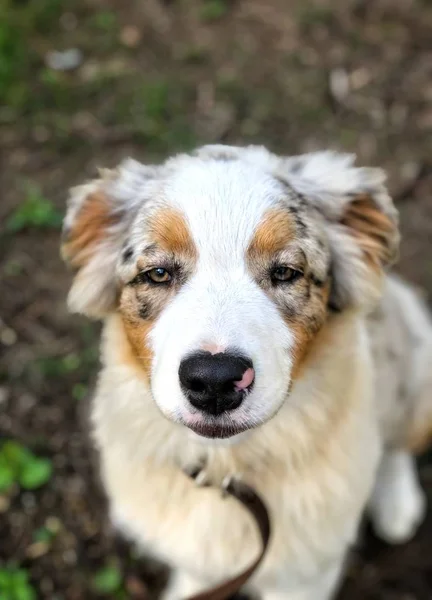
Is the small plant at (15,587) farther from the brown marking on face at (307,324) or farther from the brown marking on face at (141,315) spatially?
the brown marking on face at (307,324)

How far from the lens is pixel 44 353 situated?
185 inches

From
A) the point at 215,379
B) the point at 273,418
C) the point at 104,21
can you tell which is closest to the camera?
the point at 215,379

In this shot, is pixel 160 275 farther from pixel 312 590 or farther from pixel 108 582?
pixel 108 582

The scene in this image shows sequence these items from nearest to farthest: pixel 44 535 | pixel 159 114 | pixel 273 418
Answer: pixel 273 418
pixel 44 535
pixel 159 114

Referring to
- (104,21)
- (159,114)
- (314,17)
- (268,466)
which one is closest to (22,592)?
(268,466)

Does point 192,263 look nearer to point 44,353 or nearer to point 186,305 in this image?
point 186,305

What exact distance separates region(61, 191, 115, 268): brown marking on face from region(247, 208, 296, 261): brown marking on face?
0.74 metres

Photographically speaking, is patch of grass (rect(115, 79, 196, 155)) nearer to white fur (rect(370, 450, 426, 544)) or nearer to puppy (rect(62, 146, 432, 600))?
puppy (rect(62, 146, 432, 600))

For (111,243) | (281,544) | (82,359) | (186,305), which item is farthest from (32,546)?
(186,305)

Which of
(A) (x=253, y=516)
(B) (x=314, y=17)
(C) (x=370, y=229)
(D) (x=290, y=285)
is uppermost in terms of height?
(B) (x=314, y=17)

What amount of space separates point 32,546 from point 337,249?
2.49 meters

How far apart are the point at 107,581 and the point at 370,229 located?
2421 mm

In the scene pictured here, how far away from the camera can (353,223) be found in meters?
2.94

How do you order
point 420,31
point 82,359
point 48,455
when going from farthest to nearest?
1. point 420,31
2. point 82,359
3. point 48,455
